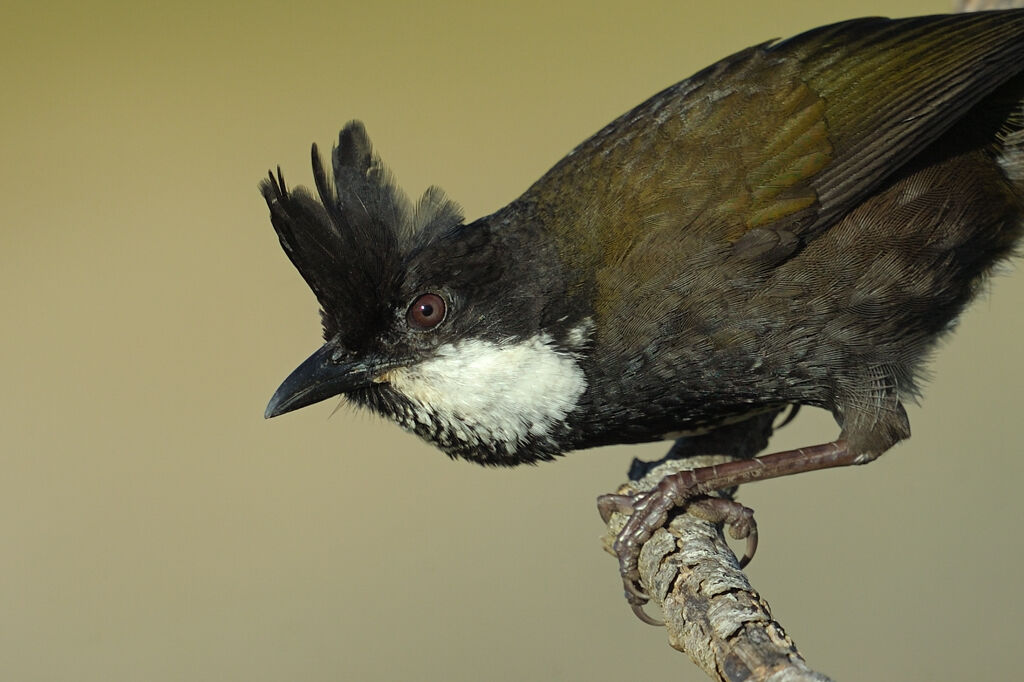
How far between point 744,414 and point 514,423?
2.10ft

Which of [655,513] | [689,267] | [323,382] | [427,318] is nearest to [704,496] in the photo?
[655,513]

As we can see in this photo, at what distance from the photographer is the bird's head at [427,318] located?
8.58 feet

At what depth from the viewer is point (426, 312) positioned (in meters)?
2.64

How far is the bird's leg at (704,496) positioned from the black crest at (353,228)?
82cm

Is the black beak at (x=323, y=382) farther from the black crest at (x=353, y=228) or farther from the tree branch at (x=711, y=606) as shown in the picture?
the tree branch at (x=711, y=606)

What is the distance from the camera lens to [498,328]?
263 centimetres

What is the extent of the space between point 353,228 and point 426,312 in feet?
0.88

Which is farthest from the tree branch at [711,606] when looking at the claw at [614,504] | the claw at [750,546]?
the claw at [750,546]

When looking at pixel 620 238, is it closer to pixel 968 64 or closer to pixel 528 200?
pixel 528 200

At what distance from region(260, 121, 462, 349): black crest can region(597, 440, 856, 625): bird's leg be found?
0.82 meters

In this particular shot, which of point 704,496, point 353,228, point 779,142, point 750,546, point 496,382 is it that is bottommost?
point 750,546

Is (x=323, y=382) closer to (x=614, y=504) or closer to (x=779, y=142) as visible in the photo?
(x=614, y=504)

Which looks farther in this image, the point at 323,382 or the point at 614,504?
the point at 614,504

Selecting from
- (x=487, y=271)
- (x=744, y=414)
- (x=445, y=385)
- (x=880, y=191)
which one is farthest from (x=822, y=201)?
(x=445, y=385)
